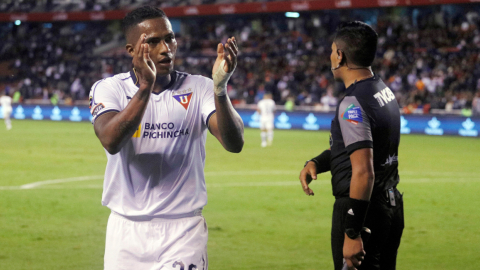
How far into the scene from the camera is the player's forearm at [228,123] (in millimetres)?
3246

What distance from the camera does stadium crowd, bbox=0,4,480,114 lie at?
32.2 meters

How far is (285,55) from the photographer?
40.3 meters

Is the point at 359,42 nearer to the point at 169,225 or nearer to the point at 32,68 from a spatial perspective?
the point at 169,225

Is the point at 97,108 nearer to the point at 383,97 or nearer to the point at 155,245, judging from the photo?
the point at 155,245

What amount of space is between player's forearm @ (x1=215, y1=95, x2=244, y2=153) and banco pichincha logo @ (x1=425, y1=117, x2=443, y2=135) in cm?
2425

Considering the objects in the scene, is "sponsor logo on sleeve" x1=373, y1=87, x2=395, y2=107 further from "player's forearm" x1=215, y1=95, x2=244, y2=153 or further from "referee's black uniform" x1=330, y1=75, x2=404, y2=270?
"player's forearm" x1=215, y1=95, x2=244, y2=153

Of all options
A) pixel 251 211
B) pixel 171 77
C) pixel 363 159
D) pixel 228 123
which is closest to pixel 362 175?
pixel 363 159

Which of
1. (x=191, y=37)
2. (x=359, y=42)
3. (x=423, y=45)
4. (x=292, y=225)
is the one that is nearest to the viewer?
(x=359, y=42)

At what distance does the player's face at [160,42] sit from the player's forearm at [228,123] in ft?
1.17

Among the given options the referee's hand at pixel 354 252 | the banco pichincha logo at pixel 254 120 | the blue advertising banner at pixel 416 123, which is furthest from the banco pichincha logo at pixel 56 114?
the referee's hand at pixel 354 252

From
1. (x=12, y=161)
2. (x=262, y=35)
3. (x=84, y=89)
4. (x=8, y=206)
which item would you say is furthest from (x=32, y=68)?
(x=8, y=206)

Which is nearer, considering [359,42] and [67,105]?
[359,42]

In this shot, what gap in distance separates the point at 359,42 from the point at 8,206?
26.7ft

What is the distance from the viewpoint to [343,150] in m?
4.06
